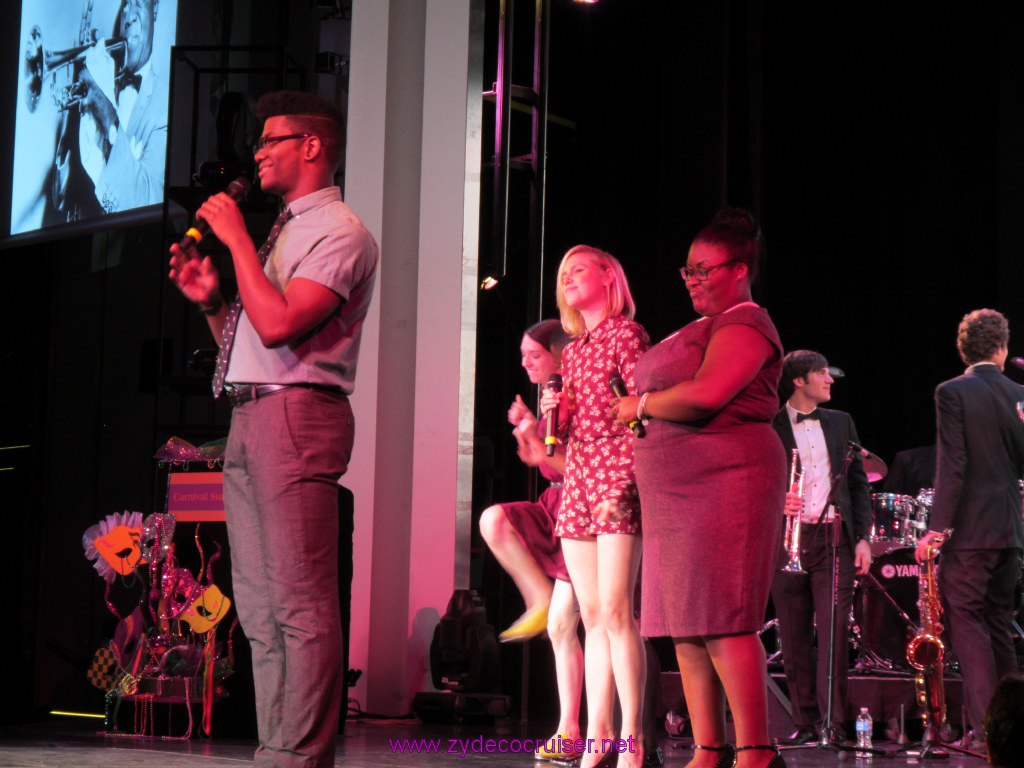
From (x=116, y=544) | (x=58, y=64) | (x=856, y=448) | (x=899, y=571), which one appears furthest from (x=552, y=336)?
(x=58, y=64)

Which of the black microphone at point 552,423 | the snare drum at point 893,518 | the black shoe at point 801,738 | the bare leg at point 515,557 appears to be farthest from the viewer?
the snare drum at point 893,518

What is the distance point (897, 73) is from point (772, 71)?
78 centimetres

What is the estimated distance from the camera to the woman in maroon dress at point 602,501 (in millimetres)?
3414

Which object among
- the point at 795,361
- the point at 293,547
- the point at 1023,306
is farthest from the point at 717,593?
the point at 1023,306

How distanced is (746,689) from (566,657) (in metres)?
→ 1.35

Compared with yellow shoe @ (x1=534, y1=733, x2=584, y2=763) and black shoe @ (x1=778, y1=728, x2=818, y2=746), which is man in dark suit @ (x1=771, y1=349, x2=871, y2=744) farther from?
yellow shoe @ (x1=534, y1=733, x2=584, y2=763)

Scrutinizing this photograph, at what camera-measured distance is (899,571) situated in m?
6.68

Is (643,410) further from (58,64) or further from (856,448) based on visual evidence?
(58,64)

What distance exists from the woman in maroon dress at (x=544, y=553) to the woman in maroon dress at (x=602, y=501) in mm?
334

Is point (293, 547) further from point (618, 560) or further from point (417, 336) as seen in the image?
point (417, 336)

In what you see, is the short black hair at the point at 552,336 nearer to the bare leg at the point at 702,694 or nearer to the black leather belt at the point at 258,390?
the bare leg at the point at 702,694

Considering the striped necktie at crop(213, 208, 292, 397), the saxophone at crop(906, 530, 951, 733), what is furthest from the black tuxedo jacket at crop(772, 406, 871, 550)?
the striped necktie at crop(213, 208, 292, 397)

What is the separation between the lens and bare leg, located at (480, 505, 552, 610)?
4301mm

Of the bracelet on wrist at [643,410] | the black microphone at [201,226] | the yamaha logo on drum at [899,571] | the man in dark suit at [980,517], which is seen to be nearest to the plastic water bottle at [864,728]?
the man in dark suit at [980,517]
